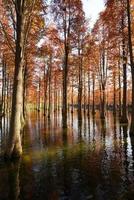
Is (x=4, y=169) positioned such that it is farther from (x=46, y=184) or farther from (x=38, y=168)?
(x=46, y=184)

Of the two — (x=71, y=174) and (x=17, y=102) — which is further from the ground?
(x=17, y=102)

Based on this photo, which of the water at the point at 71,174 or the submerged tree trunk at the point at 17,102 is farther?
the submerged tree trunk at the point at 17,102

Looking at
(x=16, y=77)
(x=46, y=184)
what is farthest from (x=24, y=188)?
(x=16, y=77)

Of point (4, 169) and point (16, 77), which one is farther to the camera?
point (16, 77)

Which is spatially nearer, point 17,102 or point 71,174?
point 71,174

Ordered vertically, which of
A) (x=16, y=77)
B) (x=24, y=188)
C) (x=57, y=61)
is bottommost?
(x=24, y=188)

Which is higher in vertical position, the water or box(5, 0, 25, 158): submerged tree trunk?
box(5, 0, 25, 158): submerged tree trunk

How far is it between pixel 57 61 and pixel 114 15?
1853 centimetres

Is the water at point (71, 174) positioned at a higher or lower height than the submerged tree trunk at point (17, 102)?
lower

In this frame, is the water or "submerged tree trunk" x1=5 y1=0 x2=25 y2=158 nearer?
the water

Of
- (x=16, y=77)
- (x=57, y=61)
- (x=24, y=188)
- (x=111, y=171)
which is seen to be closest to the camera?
(x=24, y=188)

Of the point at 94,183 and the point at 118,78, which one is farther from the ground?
the point at 118,78

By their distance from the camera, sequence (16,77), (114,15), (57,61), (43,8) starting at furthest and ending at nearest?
(57,61) < (114,15) < (43,8) < (16,77)

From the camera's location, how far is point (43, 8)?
56.5 feet
